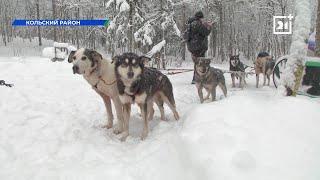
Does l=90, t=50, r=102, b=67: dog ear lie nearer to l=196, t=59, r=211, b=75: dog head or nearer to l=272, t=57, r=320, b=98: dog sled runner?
l=196, t=59, r=211, b=75: dog head

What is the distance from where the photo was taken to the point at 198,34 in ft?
30.6

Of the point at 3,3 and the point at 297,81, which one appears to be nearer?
the point at 297,81

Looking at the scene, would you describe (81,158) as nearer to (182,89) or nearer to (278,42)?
(182,89)

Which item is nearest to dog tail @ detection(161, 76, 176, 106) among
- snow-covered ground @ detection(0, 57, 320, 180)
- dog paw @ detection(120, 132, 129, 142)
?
snow-covered ground @ detection(0, 57, 320, 180)

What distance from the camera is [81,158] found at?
4395mm

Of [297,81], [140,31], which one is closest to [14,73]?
[297,81]

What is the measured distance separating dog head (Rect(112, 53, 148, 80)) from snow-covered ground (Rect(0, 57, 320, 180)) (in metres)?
0.89

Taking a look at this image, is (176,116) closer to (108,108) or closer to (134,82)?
(108,108)

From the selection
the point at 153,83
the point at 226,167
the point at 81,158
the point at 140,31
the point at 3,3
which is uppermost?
the point at 3,3

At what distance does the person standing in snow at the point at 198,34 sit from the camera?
932 cm

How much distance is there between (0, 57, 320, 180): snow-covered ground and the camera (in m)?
3.09

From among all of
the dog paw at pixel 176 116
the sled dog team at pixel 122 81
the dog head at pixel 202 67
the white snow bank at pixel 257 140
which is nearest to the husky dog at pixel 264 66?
the dog head at pixel 202 67

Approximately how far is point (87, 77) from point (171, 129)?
1380 millimetres

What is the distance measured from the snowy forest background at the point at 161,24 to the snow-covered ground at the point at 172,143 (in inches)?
507
